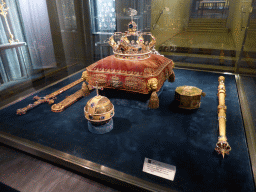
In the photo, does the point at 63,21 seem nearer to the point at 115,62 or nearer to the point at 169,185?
the point at 115,62

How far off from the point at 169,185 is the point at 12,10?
3523 millimetres

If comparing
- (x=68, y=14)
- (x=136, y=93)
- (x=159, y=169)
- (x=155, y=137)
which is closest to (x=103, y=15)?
(x=68, y=14)

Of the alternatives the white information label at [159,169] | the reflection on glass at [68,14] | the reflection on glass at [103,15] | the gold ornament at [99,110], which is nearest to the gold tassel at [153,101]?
the gold ornament at [99,110]

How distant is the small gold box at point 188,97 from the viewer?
251cm

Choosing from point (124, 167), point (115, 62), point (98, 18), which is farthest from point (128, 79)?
point (98, 18)

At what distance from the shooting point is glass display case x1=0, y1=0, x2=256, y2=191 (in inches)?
66.2

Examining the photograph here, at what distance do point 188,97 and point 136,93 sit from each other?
2.34ft

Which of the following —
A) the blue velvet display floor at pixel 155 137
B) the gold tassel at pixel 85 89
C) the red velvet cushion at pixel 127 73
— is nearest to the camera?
the blue velvet display floor at pixel 155 137

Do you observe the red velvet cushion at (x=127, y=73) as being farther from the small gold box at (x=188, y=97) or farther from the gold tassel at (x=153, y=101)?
the small gold box at (x=188, y=97)

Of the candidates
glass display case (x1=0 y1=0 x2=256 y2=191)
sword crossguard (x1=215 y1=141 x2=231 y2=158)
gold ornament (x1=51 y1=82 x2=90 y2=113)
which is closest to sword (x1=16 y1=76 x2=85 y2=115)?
Result: glass display case (x1=0 y1=0 x2=256 y2=191)

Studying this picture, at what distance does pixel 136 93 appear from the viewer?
8.72 feet

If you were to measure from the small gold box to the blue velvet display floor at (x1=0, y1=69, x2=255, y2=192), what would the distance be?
9 centimetres

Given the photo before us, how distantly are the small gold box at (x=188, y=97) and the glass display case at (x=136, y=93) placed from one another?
9 centimetres

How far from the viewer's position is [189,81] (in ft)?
12.0
